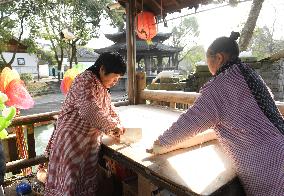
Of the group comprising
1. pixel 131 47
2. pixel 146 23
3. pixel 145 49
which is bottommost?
pixel 131 47

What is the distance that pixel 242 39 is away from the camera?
39.1 feet

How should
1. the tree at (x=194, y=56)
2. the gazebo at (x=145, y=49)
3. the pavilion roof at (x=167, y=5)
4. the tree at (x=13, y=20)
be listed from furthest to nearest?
the tree at (x=194, y=56)
the gazebo at (x=145, y=49)
the tree at (x=13, y=20)
the pavilion roof at (x=167, y=5)

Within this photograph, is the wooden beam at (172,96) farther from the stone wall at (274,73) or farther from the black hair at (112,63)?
the stone wall at (274,73)

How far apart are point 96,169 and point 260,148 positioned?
183cm

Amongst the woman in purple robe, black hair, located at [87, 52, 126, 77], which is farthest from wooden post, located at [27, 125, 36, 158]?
the woman in purple robe

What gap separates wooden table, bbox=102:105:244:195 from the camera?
1812 millimetres

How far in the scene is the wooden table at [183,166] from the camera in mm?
1812

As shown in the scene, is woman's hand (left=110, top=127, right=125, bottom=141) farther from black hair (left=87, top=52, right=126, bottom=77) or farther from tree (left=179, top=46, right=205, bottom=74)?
tree (left=179, top=46, right=205, bottom=74)

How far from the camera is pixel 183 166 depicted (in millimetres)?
2115

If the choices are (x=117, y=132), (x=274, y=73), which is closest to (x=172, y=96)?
(x=117, y=132)

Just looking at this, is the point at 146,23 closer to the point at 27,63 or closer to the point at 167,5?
the point at 167,5

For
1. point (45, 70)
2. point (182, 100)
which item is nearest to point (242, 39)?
point (182, 100)

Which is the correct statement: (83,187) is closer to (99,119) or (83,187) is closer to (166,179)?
(99,119)

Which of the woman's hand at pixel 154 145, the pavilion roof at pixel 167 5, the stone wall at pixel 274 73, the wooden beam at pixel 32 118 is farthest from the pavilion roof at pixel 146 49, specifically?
the woman's hand at pixel 154 145
